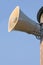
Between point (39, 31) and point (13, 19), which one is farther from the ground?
point (13, 19)

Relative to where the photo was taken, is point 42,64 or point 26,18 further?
point 26,18

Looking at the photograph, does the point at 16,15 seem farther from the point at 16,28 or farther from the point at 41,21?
the point at 41,21

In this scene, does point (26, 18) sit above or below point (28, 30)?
above

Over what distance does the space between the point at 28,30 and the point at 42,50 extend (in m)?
0.39

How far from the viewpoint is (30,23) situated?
2664mm

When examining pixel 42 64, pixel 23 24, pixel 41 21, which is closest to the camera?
pixel 42 64

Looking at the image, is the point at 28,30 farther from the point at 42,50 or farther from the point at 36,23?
the point at 42,50

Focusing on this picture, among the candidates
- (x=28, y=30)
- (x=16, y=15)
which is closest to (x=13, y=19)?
(x=16, y=15)

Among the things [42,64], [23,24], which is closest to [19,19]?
[23,24]

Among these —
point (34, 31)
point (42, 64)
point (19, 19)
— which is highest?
point (19, 19)

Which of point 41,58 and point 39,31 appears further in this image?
point 39,31

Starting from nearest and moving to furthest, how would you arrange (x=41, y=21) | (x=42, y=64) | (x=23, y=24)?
(x=42, y=64) → (x=23, y=24) → (x=41, y=21)

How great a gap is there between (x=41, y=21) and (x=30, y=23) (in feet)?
0.78

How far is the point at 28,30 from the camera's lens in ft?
8.87
